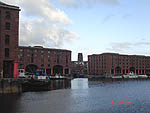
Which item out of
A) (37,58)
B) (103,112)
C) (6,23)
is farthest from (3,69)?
(37,58)

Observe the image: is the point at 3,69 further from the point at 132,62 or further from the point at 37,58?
the point at 132,62

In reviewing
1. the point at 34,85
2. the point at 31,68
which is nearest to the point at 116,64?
the point at 31,68

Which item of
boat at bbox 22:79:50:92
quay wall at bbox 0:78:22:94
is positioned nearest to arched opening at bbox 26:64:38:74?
boat at bbox 22:79:50:92

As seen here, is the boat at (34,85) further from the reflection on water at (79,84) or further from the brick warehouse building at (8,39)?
the reflection on water at (79,84)

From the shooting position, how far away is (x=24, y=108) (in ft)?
113

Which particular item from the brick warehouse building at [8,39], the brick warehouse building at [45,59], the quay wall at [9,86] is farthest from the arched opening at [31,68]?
the quay wall at [9,86]

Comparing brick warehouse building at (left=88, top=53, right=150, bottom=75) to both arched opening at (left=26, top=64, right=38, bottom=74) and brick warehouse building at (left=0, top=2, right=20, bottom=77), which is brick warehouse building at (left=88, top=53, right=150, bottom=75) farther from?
brick warehouse building at (left=0, top=2, right=20, bottom=77)

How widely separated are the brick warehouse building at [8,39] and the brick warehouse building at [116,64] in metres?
125

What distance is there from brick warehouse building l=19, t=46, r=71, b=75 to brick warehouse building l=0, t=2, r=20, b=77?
2355 inches

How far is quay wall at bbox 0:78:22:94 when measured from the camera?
47850 millimetres

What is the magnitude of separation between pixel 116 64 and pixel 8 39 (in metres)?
134

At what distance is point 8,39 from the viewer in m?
57.4

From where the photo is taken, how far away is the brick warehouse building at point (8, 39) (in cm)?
5650

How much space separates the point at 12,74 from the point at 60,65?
8109 centimetres
